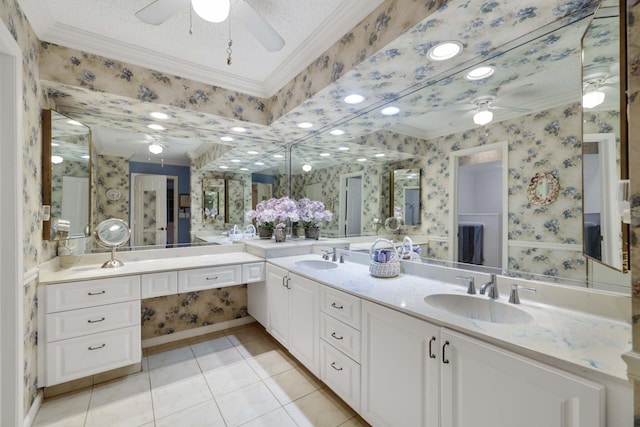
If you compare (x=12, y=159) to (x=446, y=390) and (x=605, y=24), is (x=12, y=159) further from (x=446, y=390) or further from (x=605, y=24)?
(x=605, y=24)

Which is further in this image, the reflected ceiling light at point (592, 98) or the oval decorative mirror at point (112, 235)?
the oval decorative mirror at point (112, 235)

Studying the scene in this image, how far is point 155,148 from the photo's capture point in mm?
2629

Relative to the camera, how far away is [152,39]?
184cm

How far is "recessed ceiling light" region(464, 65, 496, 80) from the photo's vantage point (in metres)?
1.54

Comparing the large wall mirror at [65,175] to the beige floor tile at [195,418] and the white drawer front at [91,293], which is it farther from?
the beige floor tile at [195,418]

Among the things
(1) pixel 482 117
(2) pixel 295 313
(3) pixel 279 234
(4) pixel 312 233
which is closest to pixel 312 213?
(4) pixel 312 233

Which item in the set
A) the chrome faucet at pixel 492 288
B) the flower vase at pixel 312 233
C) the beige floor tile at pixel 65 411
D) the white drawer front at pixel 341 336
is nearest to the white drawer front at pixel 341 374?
the white drawer front at pixel 341 336

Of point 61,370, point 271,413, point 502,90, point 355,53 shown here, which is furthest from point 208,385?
point 502,90

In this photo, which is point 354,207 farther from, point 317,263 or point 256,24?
point 256,24

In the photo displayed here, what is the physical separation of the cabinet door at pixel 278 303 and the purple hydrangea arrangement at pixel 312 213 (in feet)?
2.50

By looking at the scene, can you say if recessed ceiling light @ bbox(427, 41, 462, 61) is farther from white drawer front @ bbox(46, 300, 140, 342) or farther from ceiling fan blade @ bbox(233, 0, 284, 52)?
white drawer front @ bbox(46, 300, 140, 342)

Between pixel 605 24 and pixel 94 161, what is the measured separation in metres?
3.25

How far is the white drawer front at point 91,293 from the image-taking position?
5.77ft

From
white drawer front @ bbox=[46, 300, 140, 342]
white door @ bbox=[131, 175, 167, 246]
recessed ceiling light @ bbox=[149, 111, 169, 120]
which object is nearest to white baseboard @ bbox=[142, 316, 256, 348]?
white drawer front @ bbox=[46, 300, 140, 342]
